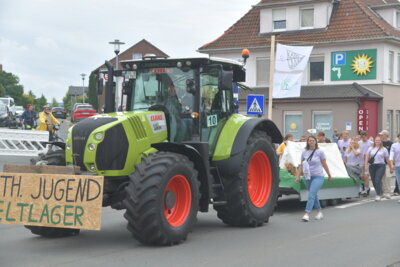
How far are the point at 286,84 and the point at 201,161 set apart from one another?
51.0 ft

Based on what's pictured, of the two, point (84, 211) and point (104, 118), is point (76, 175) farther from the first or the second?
point (104, 118)

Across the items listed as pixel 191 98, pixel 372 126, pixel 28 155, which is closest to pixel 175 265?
pixel 191 98

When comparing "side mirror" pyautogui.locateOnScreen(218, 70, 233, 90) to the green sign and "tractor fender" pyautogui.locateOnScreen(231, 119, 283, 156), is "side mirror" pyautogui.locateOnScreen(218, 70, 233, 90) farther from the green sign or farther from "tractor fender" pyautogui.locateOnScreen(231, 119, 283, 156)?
the green sign

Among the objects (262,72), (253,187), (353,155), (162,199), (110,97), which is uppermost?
(262,72)

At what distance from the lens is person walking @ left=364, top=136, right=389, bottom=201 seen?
55.3 ft

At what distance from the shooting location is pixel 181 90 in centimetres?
1066

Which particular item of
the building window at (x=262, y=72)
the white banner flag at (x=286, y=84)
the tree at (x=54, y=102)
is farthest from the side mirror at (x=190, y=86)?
the tree at (x=54, y=102)

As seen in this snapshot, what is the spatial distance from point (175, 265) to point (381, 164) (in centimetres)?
998

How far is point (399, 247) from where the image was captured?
9.80 m

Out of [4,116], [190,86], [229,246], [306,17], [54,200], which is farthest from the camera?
[306,17]

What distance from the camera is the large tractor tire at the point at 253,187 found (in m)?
10.9

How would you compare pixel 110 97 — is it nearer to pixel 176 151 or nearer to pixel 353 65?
pixel 176 151

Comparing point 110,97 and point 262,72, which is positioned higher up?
point 262,72

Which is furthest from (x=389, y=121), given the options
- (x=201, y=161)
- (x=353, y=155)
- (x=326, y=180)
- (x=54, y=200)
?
(x=54, y=200)
